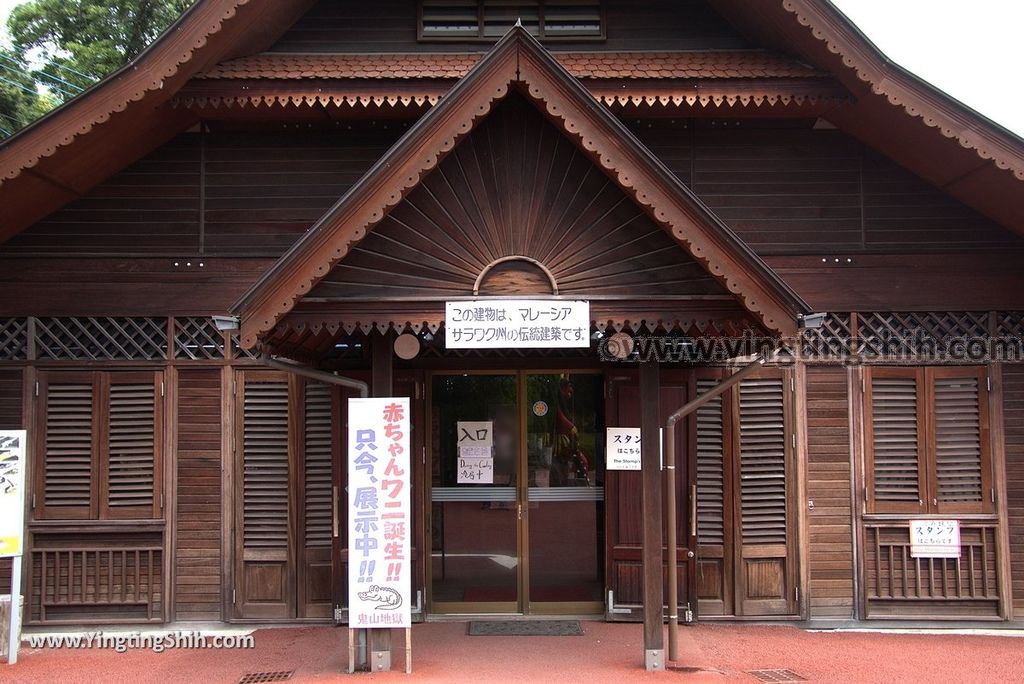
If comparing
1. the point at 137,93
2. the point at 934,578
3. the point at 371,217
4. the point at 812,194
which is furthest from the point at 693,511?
the point at 137,93

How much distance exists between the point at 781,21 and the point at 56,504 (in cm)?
828

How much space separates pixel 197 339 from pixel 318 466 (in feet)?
5.69

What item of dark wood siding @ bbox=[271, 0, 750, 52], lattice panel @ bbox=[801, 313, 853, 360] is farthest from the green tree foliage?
lattice panel @ bbox=[801, 313, 853, 360]

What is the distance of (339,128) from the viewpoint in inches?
334

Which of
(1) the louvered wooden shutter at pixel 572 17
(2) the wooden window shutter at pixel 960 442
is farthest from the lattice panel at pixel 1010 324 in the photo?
(1) the louvered wooden shutter at pixel 572 17

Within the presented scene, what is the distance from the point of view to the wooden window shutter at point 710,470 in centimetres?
830

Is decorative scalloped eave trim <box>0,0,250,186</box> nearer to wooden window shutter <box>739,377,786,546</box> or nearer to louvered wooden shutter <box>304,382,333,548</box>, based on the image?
louvered wooden shutter <box>304,382,333,548</box>

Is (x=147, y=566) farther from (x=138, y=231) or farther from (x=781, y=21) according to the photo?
(x=781, y=21)

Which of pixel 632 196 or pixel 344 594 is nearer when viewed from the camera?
pixel 632 196

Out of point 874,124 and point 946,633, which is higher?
point 874,124

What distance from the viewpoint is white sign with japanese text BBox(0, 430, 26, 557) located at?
7.27 m

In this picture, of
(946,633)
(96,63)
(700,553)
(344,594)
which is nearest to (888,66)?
(700,553)

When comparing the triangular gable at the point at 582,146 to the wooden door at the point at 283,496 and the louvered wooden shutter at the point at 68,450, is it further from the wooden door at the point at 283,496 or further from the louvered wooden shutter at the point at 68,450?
the louvered wooden shutter at the point at 68,450

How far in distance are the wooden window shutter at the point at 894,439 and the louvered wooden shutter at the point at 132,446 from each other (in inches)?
275
